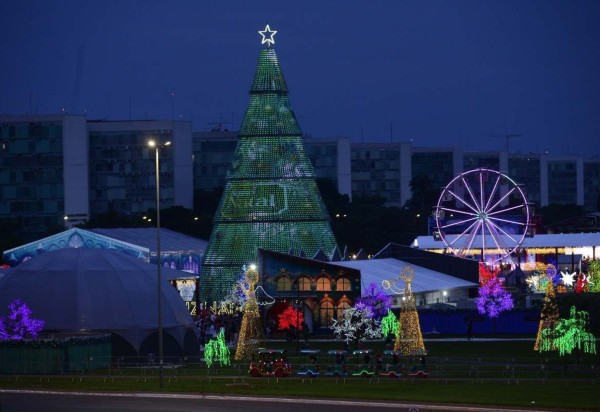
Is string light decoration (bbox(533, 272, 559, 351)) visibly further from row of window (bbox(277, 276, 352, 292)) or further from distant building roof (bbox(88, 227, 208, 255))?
distant building roof (bbox(88, 227, 208, 255))

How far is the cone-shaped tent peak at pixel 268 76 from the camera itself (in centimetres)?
11556

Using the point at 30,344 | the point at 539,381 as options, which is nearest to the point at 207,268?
the point at 30,344

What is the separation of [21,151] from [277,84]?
80142mm

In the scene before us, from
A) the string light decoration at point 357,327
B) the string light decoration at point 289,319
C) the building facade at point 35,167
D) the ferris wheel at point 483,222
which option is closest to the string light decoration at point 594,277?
the ferris wheel at point 483,222

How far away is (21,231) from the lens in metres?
187

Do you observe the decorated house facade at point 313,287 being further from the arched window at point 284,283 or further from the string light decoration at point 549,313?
the string light decoration at point 549,313

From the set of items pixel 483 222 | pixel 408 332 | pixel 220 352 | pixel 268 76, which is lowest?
pixel 220 352

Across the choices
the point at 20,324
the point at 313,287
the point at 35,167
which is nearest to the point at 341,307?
the point at 313,287

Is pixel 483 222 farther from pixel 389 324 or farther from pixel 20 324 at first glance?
pixel 20 324

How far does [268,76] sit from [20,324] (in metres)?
41.9

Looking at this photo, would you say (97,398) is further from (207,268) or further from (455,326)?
(207,268)

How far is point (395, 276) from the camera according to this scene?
365ft

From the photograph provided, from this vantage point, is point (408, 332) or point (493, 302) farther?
point (493, 302)

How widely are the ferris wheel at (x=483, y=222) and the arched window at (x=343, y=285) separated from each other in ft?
94.5
